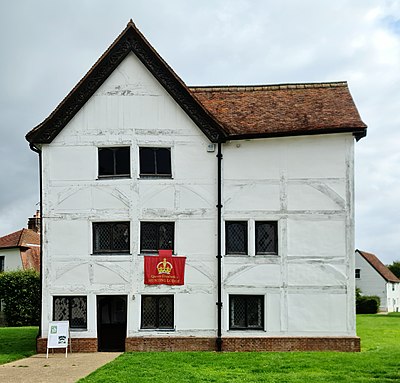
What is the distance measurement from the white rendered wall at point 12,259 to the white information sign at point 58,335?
26.9m

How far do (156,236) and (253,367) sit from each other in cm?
728

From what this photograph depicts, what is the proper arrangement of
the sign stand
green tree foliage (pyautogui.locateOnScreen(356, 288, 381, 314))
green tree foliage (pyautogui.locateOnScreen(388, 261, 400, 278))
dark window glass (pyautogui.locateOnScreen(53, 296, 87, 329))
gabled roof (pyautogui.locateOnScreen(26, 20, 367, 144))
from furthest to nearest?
green tree foliage (pyautogui.locateOnScreen(388, 261, 400, 278)), green tree foliage (pyautogui.locateOnScreen(356, 288, 381, 314)), gabled roof (pyautogui.locateOnScreen(26, 20, 367, 144)), dark window glass (pyautogui.locateOnScreen(53, 296, 87, 329)), the sign stand

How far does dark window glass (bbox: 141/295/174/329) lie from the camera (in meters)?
23.5

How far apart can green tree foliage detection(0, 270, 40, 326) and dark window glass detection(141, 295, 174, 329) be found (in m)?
20.1

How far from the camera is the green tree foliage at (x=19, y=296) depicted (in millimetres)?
41594

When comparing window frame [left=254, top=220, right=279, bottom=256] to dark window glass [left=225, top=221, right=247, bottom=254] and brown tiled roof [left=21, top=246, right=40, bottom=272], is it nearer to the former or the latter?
dark window glass [left=225, top=221, right=247, bottom=254]

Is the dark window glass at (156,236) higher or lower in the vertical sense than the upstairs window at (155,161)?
lower

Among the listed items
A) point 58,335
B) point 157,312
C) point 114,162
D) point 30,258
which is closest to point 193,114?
point 114,162

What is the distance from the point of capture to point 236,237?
78.6 feet

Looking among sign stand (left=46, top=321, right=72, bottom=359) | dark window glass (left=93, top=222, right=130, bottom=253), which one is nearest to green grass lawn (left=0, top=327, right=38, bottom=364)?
sign stand (left=46, top=321, right=72, bottom=359)

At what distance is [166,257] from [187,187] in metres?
2.77

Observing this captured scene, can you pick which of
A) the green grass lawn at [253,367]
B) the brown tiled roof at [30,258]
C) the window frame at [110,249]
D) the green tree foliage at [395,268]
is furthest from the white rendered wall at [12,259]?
the green tree foliage at [395,268]

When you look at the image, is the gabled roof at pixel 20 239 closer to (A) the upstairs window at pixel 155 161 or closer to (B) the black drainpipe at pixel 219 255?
(A) the upstairs window at pixel 155 161

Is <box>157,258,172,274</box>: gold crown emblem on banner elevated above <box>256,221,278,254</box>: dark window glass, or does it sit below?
below
